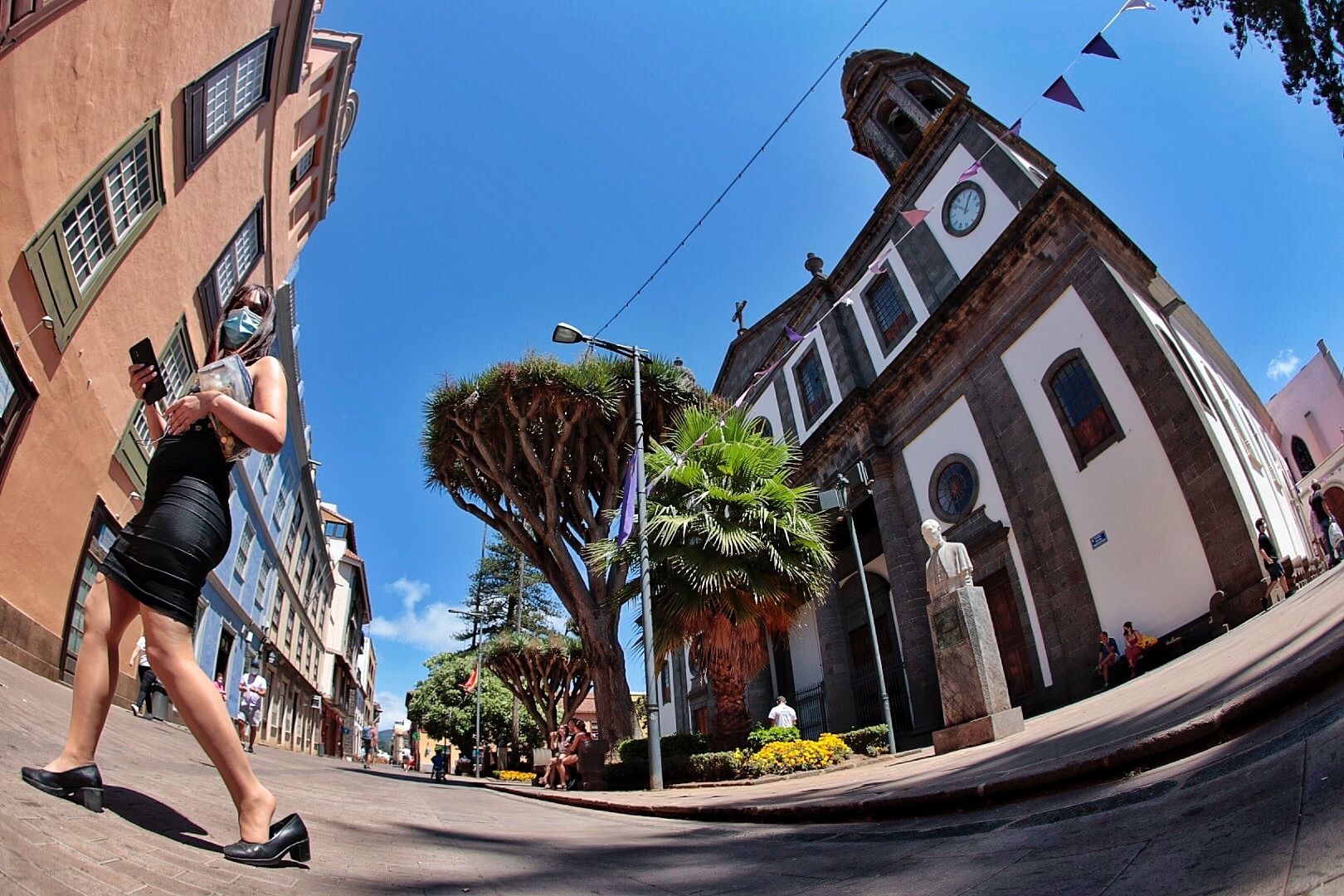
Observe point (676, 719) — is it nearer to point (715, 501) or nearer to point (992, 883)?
point (715, 501)

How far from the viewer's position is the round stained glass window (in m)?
15.6

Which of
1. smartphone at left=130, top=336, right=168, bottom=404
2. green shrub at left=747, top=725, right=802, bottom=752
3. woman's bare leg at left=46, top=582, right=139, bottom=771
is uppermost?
smartphone at left=130, top=336, right=168, bottom=404

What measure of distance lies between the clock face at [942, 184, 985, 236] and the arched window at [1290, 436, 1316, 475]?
25612 millimetres

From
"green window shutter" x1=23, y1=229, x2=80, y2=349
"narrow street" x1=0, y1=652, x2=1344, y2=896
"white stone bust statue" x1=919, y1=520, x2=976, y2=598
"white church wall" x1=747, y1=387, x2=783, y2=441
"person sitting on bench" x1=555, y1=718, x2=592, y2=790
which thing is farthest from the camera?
"white church wall" x1=747, y1=387, x2=783, y2=441

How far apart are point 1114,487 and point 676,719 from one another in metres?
22.2

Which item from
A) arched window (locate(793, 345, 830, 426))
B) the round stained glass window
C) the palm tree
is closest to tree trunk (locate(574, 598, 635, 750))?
the palm tree

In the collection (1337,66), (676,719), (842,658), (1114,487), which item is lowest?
(676,719)

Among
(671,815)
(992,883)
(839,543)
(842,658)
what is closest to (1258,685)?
(992,883)

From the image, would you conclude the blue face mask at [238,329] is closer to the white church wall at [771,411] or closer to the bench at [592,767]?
the bench at [592,767]

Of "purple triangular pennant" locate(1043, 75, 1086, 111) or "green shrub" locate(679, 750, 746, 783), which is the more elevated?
"purple triangular pennant" locate(1043, 75, 1086, 111)

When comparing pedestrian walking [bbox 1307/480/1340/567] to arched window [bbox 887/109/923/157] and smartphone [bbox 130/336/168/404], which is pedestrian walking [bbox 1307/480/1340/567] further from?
smartphone [bbox 130/336/168/404]

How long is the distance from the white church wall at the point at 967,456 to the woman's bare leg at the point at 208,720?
14276mm

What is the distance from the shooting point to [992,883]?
170cm

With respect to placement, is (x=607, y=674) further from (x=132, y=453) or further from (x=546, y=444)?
(x=132, y=453)
